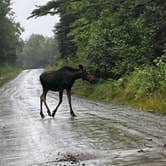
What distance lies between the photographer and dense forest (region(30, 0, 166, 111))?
21.2 m

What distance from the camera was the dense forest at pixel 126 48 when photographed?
69.7ft

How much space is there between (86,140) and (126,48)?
55.1 ft

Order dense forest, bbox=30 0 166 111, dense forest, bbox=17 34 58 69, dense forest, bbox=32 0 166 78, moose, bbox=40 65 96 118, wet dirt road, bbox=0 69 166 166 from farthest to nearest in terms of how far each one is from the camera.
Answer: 1. dense forest, bbox=17 34 58 69
2. dense forest, bbox=32 0 166 78
3. dense forest, bbox=30 0 166 111
4. moose, bbox=40 65 96 118
5. wet dirt road, bbox=0 69 166 166

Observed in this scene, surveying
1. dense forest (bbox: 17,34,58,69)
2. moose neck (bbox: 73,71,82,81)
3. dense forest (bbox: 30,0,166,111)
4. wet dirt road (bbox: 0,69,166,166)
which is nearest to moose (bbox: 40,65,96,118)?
moose neck (bbox: 73,71,82,81)

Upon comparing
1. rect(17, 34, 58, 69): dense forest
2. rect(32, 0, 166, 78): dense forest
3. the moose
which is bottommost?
the moose

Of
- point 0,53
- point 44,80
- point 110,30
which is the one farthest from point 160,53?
point 0,53

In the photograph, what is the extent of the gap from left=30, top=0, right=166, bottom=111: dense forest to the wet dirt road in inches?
134

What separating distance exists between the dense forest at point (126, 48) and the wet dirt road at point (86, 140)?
3413 mm

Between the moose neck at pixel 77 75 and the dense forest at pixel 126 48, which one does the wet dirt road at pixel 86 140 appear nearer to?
the moose neck at pixel 77 75

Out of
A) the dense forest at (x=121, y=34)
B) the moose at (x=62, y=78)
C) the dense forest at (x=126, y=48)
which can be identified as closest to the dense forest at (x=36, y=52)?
the dense forest at (x=121, y=34)

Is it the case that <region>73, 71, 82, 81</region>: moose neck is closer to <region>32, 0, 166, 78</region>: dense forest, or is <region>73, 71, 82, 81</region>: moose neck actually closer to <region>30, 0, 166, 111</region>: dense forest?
<region>30, 0, 166, 111</region>: dense forest

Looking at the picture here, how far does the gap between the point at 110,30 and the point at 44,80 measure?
11.5 meters

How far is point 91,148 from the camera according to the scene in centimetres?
1009

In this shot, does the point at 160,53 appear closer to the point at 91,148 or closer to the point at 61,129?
the point at 61,129
